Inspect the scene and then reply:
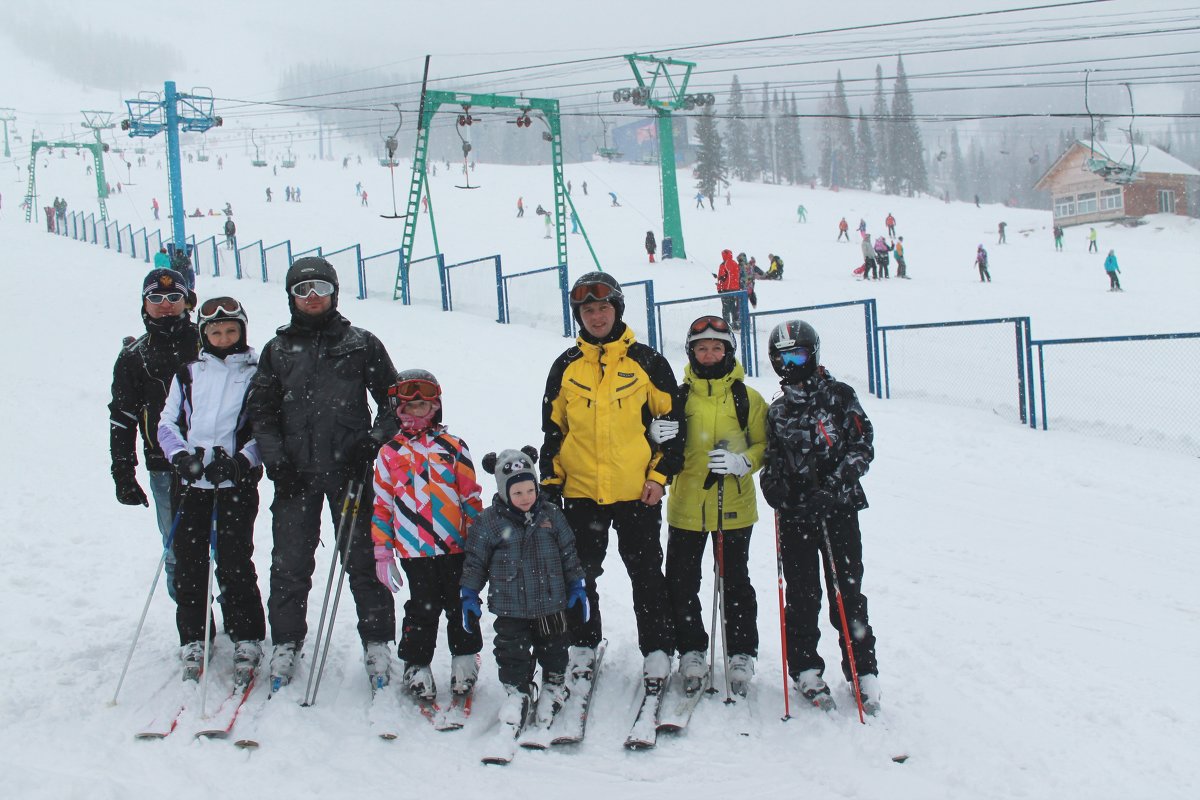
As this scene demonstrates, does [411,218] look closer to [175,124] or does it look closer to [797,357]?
[175,124]

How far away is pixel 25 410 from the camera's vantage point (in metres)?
9.93

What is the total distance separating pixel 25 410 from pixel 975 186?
503ft

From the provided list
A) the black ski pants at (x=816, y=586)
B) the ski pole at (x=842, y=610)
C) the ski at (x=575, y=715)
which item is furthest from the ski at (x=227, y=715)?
the ski pole at (x=842, y=610)

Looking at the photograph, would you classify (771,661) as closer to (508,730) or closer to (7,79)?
(508,730)

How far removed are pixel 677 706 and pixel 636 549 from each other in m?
0.69

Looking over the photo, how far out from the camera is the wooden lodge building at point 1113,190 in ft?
172

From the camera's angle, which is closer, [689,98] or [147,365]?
[147,365]

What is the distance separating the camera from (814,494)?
3.70 metres

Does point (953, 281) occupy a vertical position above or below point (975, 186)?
below

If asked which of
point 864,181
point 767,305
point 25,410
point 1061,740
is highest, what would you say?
point 864,181

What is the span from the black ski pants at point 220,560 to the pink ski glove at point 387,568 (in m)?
0.76

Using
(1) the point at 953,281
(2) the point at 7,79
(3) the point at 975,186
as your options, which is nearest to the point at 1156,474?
(1) the point at 953,281

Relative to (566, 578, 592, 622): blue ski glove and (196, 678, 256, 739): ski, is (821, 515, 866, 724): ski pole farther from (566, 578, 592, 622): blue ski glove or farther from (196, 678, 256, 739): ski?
(196, 678, 256, 739): ski

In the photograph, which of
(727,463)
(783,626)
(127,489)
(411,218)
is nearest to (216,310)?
(127,489)
